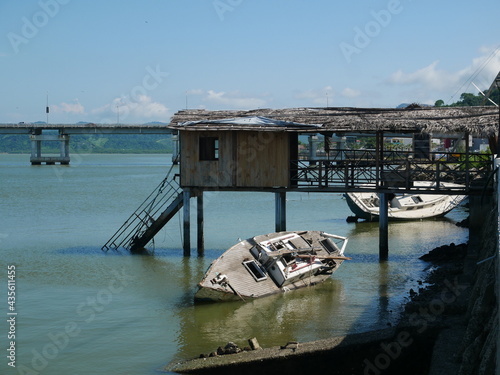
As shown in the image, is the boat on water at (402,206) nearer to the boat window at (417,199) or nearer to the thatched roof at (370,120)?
the boat window at (417,199)

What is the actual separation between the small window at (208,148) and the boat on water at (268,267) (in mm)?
4586

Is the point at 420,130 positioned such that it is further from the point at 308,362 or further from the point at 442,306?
the point at 308,362

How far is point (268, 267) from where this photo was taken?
19.7 metres

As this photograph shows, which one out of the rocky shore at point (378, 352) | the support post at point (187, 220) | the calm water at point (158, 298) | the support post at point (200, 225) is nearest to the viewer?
the rocky shore at point (378, 352)

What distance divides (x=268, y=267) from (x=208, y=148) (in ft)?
20.4

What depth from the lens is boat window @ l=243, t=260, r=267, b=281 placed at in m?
19.2

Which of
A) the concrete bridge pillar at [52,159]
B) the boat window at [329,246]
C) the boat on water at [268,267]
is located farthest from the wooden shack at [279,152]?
the concrete bridge pillar at [52,159]

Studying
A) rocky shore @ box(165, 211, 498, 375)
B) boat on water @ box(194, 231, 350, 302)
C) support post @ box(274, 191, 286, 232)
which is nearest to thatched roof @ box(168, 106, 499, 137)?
support post @ box(274, 191, 286, 232)

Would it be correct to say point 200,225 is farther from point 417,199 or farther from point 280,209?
point 417,199

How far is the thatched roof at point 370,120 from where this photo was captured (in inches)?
882

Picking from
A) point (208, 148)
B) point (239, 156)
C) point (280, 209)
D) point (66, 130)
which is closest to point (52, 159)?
point (66, 130)

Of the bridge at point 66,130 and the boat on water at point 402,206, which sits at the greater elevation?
the bridge at point 66,130

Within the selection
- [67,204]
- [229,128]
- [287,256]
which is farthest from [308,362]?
[67,204]

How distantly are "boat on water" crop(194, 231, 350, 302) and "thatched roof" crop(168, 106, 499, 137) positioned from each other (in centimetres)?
397
